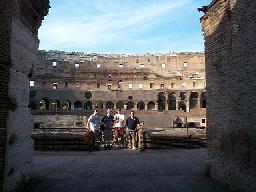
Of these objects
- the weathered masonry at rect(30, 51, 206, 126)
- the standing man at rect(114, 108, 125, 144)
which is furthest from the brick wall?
the weathered masonry at rect(30, 51, 206, 126)

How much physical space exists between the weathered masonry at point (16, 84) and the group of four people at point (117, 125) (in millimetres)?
6674

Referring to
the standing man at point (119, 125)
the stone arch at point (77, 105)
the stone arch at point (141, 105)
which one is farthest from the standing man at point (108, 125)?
the stone arch at point (77, 105)

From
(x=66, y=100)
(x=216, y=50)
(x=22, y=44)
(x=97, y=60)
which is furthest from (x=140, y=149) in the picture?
(x=97, y=60)

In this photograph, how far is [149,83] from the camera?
59.0 meters

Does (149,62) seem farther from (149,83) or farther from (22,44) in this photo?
(22,44)

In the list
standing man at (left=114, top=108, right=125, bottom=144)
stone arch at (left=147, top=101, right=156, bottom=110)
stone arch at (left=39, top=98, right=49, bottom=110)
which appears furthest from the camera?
stone arch at (left=147, top=101, right=156, bottom=110)

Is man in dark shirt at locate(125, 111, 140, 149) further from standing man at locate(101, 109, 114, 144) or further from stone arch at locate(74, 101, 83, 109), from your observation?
stone arch at locate(74, 101, 83, 109)

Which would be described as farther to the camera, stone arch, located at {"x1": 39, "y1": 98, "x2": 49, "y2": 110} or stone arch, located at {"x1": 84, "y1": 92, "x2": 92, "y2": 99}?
stone arch, located at {"x1": 39, "y1": 98, "x2": 49, "y2": 110}

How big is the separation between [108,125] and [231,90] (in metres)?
9.51

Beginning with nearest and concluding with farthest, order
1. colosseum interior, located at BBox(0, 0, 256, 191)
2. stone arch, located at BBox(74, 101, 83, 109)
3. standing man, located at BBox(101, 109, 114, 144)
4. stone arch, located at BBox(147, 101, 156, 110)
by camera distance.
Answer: colosseum interior, located at BBox(0, 0, 256, 191) → standing man, located at BBox(101, 109, 114, 144) → stone arch, located at BBox(74, 101, 83, 109) → stone arch, located at BBox(147, 101, 156, 110)

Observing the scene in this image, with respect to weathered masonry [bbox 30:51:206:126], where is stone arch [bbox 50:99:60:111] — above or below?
below

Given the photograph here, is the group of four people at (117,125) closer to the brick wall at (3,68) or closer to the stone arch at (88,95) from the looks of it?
the brick wall at (3,68)

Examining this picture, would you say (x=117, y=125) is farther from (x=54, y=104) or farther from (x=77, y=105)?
(x=54, y=104)

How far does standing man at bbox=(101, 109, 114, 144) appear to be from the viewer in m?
15.8
